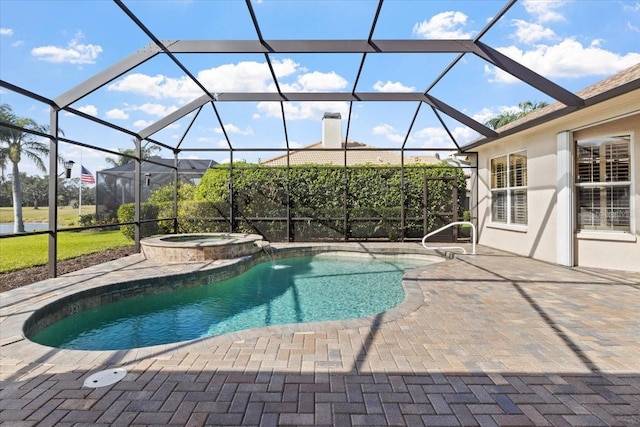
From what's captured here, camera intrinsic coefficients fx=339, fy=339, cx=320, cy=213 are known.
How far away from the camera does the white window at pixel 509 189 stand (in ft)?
29.1

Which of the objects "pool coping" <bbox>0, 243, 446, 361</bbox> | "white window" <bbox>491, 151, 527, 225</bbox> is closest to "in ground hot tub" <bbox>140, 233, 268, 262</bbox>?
"pool coping" <bbox>0, 243, 446, 361</bbox>

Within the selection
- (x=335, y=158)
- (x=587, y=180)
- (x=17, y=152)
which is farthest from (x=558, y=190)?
Result: (x=335, y=158)

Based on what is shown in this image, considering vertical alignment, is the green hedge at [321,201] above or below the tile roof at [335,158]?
below

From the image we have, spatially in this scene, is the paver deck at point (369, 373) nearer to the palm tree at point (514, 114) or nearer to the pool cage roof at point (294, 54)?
the pool cage roof at point (294, 54)

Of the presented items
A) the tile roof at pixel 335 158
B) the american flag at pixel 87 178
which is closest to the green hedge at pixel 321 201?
the american flag at pixel 87 178

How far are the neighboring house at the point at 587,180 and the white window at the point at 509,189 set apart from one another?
0.10m

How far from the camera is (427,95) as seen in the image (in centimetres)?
A: 925

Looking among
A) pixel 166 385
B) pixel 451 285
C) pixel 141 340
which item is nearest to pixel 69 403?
pixel 166 385

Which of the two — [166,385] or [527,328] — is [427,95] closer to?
[527,328]

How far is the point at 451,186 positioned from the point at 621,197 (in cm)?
554

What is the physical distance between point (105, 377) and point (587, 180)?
28.4 ft

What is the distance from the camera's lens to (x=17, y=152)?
673cm

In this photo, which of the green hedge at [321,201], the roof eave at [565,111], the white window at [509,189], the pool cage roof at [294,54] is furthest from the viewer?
the green hedge at [321,201]

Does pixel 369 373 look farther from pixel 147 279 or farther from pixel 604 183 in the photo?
pixel 604 183
